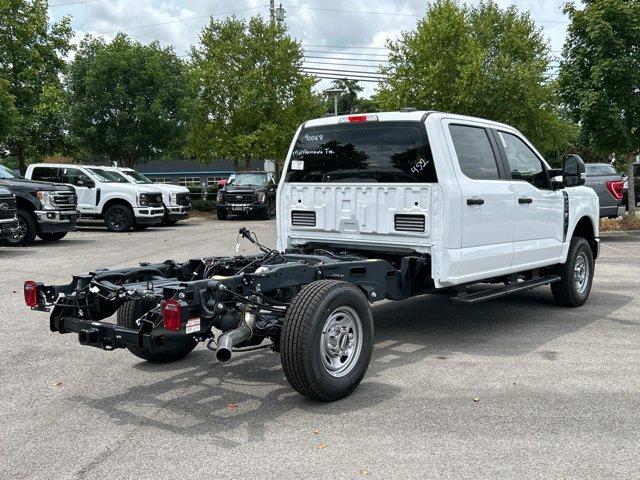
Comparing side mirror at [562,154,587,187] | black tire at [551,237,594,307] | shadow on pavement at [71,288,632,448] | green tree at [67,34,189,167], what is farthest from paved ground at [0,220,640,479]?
green tree at [67,34,189,167]

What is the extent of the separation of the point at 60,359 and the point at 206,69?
85.7ft

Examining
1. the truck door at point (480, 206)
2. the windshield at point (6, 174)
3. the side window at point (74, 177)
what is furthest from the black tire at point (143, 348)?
the side window at point (74, 177)

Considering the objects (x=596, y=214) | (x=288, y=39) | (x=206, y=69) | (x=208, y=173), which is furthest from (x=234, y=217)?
(x=208, y=173)

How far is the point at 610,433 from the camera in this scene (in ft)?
13.8

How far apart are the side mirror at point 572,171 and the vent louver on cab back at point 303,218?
2.97m

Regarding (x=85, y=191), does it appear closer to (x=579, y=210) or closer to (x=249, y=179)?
(x=249, y=179)

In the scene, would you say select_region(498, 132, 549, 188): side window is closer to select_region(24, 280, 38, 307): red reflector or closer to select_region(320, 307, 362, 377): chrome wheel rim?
select_region(320, 307, 362, 377): chrome wheel rim

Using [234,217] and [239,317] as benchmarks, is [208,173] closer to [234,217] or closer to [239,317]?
[234,217]

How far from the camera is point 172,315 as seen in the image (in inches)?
168

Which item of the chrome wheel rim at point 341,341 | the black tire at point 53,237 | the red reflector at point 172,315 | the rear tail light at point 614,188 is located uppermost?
the rear tail light at point 614,188

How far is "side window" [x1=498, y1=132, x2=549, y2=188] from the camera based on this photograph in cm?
700

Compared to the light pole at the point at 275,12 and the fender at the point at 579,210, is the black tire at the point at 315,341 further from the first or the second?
the light pole at the point at 275,12

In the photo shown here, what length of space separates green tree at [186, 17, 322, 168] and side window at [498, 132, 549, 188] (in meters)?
23.1

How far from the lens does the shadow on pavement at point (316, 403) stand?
15.0ft
